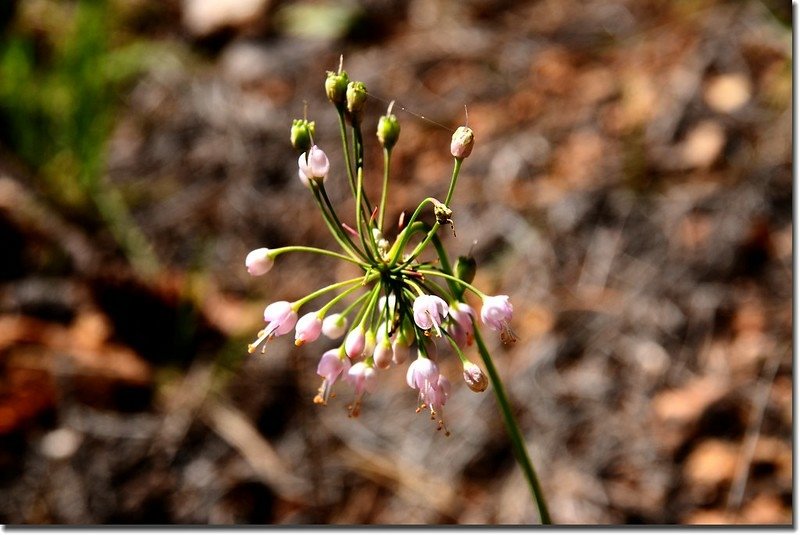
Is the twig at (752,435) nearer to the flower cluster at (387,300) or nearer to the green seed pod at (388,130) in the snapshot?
the flower cluster at (387,300)

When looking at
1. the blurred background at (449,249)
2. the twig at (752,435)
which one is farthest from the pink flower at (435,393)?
the twig at (752,435)

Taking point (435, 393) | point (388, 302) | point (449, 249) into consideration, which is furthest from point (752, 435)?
point (388, 302)

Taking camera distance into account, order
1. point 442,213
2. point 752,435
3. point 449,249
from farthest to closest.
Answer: point 449,249, point 752,435, point 442,213

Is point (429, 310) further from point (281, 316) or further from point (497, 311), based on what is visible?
point (281, 316)

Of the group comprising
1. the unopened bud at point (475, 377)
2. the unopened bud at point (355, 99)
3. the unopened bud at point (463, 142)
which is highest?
the unopened bud at point (355, 99)

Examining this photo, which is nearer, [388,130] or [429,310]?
[429,310]

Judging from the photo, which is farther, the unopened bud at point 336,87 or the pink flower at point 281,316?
the pink flower at point 281,316
